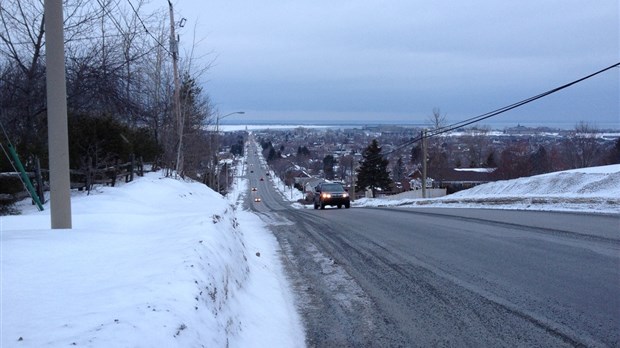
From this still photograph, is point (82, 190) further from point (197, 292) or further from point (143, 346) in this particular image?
point (143, 346)

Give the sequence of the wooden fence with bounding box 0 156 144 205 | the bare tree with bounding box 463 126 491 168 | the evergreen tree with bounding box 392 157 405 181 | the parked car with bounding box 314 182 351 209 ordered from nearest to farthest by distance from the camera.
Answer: the wooden fence with bounding box 0 156 144 205
the parked car with bounding box 314 182 351 209
the bare tree with bounding box 463 126 491 168
the evergreen tree with bounding box 392 157 405 181

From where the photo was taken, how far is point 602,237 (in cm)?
1172

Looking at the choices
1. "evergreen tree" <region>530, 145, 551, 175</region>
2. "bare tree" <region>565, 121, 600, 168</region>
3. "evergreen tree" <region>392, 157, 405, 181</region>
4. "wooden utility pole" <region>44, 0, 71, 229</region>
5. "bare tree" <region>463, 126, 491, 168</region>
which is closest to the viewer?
"wooden utility pole" <region>44, 0, 71, 229</region>

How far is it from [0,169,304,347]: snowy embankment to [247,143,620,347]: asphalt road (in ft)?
2.03

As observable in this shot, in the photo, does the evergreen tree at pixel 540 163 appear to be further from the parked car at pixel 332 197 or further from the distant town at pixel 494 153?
the parked car at pixel 332 197

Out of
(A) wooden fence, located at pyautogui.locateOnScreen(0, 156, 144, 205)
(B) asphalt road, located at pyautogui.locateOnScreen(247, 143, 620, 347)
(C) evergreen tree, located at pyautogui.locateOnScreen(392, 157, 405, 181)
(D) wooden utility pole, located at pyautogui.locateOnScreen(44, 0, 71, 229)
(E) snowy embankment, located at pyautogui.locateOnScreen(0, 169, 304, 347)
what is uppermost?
(D) wooden utility pole, located at pyautogui.locateOnScreen(44, 0, 71, 229)

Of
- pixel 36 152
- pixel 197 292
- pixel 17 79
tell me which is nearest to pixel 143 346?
pixel 197 292

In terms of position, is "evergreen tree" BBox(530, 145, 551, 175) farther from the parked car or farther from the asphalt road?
the asphalt road

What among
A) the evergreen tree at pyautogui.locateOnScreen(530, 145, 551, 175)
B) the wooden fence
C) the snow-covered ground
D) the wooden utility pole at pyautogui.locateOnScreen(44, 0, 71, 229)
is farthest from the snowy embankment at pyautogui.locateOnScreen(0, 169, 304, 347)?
the evergreen tree at pyautogui.locateOnScreen(530, 145, 551, 175)

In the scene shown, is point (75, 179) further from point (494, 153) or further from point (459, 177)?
point (494, 153)

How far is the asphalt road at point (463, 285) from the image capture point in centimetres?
605

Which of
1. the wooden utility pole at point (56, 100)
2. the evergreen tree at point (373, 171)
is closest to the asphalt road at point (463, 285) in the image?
the wooden utility pole at point (56, 100)

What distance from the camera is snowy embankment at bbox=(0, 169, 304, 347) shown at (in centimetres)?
407

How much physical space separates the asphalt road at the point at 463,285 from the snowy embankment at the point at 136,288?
0.62 metres
